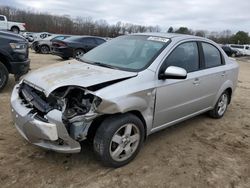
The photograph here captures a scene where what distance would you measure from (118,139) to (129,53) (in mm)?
1381

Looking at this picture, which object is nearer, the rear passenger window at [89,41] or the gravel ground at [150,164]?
the gravel ground at [150,164]

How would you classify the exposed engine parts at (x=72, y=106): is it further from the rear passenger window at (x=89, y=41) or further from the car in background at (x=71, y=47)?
Result: the rear passenger window at (x=89, y=41)

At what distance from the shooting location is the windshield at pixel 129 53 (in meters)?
3.85

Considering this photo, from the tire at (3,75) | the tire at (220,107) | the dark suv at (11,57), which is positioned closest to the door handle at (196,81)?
the tire at (220,107)

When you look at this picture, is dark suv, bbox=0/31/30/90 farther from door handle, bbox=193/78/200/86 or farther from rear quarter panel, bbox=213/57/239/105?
rear quarter panel, bbox=213/57/239/105

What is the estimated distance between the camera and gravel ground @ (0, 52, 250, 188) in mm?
3193

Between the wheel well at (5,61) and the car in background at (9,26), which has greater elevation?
the car in background at (9,26)

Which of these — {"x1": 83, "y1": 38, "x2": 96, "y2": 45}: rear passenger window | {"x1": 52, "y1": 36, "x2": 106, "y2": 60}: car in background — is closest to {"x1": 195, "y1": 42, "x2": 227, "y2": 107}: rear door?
{"x1": 52, "y1": 36, "x2": 106, "y2": 60}: car in background

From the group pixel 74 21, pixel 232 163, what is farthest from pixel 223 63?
pixel 74 21

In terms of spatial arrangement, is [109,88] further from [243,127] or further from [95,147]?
[243,127]

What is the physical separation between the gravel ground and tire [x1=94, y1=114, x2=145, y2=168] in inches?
5.4

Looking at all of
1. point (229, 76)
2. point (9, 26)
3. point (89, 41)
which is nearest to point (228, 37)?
point (9, 26)

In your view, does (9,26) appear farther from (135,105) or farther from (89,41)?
(135,105)

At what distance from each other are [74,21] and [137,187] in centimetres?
7070
